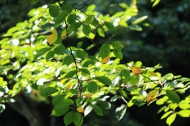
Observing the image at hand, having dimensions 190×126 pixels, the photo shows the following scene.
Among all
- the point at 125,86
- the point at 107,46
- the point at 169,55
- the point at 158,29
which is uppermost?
the point at 107,46

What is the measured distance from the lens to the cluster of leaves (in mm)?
790

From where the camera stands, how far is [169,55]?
4.19 metres

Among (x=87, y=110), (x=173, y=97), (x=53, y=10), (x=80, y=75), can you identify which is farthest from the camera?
(x=80, y=75)

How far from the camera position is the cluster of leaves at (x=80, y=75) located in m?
0.79

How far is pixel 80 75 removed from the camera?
1121mm

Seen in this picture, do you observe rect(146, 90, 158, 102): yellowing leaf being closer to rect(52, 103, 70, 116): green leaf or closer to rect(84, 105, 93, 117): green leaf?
rect(84, 105, 93, 117): green leaf

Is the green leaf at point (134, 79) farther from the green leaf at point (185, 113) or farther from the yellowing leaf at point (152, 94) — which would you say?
the green leaf at point (185, 113)

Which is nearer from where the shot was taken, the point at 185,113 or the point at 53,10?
the point at 53,10

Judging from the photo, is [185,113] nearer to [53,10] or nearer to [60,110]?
[60,110]

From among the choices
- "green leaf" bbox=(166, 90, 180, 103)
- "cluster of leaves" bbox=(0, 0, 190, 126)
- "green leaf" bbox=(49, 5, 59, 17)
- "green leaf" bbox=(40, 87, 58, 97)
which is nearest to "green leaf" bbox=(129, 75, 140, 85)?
"cluster of leaves" bbox=(0, 0, 190, 126)

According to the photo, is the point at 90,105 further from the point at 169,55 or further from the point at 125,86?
the point at 169,55

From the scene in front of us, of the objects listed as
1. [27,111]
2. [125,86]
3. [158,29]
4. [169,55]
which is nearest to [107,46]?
[125,86]

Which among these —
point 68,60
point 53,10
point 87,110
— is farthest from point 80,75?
point 53,10

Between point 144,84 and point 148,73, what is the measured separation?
0.04 metres
